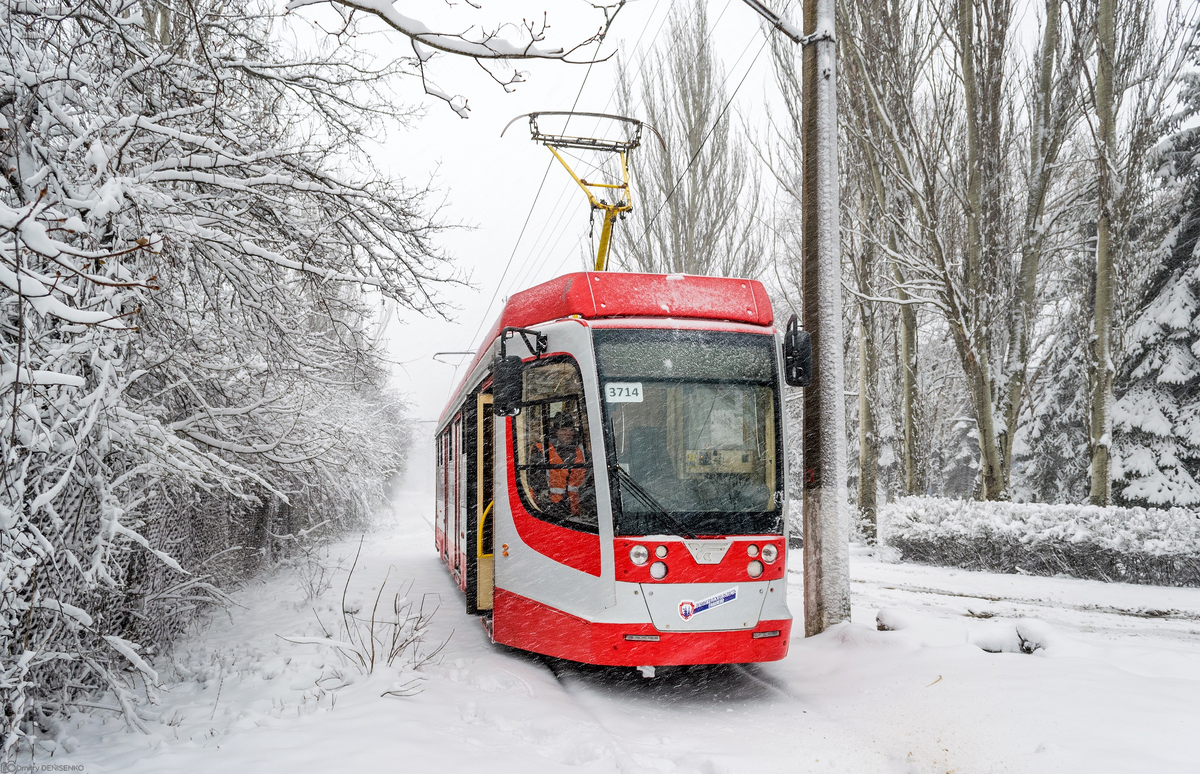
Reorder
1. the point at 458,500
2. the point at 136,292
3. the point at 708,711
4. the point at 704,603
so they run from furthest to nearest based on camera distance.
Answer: the point at 458,500 < the point at 704,603 < the point at 708,711 < the point at 136,292

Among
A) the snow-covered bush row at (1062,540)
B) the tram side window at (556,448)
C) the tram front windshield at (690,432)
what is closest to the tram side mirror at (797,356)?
the tram front windshield at (690,432)

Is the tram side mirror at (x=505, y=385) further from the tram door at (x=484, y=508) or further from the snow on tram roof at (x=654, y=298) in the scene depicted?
the tram door at (x=484, y=508)

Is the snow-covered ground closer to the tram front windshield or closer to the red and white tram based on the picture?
the red and white tram

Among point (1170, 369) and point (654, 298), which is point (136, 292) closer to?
point (654, 298)

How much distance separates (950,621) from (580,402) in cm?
433

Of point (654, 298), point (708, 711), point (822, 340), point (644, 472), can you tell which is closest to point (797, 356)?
point (822, 340)

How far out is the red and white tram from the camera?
5320 millimetres

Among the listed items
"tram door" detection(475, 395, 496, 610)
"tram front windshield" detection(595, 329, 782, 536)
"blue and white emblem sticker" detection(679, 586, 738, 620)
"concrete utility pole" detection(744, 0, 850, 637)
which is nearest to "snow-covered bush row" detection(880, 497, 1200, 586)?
"concrete utility pole" detection(744, 0, 850, 637)

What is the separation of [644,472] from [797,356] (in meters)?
1.62

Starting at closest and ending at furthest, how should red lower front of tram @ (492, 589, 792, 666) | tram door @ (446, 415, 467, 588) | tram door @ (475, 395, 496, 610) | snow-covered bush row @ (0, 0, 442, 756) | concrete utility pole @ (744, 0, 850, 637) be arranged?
1. snow-covered bush row @ (0, 0, 442, 756)
2. red lower front of tram @ (492, 589, 792, 666)
3. concrete utility pole @ (744, 0, 850, 637)
4. tram door @ (475, 395, 496, 610)
5. tram door @ (446, 415, 467, 588)

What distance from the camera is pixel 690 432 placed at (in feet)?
18.4

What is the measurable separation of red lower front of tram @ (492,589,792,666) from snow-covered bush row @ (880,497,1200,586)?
7420 millimetres

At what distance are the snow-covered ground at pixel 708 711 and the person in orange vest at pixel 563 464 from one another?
56.1 inches

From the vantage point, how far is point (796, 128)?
599 inches
